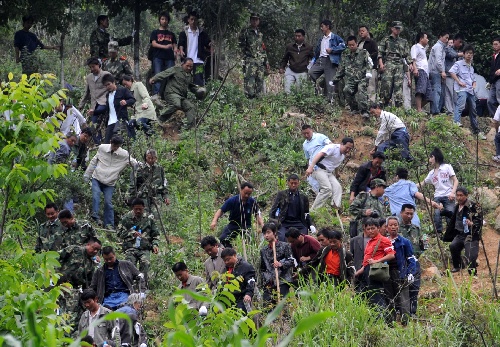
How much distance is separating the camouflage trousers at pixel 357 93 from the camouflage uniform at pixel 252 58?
1.67 m

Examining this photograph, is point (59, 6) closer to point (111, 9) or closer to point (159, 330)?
point (111, 9)

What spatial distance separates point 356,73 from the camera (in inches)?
723

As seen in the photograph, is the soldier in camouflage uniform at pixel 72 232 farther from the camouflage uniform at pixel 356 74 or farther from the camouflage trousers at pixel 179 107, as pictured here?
the camouflage uniform at pixel 356 74

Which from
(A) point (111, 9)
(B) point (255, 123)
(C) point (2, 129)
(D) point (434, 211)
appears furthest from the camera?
(A) point (111, 9)

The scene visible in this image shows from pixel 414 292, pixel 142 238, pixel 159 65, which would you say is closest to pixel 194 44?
pixel 159 65

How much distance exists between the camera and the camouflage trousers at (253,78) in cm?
1919

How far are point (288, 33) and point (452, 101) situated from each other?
381cm

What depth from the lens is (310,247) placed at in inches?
469

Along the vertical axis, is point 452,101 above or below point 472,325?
above

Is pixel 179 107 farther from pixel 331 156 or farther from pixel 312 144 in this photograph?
pixel 331 156

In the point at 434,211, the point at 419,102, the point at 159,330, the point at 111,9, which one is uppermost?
the point at 111,9

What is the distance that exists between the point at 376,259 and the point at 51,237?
13.3 ft

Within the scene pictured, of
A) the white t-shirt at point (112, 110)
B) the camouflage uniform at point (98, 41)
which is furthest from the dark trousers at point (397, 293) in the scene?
the camouflage uniform at point (98, 41)

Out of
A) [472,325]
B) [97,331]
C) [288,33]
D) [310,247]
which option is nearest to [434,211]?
[310,247]
